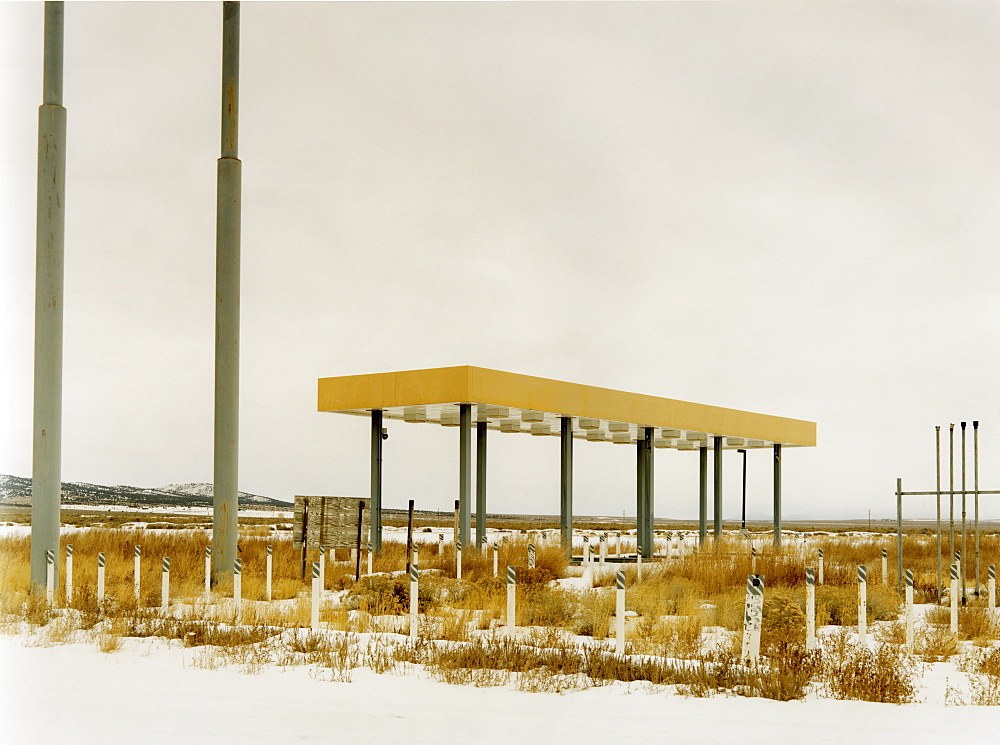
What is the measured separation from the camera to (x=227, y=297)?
2203 cm

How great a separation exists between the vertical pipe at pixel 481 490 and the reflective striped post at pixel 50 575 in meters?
11.5

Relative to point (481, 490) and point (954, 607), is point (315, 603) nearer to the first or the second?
point (954, 607)

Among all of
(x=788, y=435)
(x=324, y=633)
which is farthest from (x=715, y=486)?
(x=324, y=633)

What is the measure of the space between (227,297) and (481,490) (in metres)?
10.2

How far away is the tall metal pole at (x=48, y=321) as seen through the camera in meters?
20.1

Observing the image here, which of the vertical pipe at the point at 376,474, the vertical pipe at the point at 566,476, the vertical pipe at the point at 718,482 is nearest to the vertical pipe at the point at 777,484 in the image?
the vertical pipe at the point at 718,482

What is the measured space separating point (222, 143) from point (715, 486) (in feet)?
80.0

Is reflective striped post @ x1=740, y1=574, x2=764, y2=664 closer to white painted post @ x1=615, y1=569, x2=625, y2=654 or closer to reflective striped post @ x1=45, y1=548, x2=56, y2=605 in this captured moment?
white painted post @ x1=615, y1=569, x2=625, y2=654

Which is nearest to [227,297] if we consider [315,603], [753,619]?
[315,603]

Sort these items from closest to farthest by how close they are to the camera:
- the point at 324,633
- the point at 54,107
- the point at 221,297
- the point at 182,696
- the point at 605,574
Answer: the point at 182,696 < the point at 324,633 < the point at 54,107 < the point at 221,297 < the point at 605,574

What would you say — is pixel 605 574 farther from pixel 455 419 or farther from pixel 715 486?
pixel 715 486

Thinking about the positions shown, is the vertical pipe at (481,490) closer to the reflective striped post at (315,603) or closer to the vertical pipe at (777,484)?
the reflective striped post at (315,603)

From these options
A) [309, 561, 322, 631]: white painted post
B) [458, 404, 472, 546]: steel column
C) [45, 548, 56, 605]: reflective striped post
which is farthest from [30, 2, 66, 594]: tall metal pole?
[458, 404, 472, 546]: steel column

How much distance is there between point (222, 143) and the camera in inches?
877
